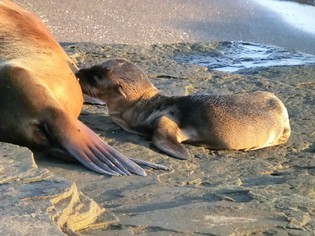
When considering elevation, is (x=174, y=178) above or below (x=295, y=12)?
above

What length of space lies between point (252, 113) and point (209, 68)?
2186 mm

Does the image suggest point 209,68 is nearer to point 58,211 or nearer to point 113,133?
Answer: point 113,133

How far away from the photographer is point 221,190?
386 centimetres

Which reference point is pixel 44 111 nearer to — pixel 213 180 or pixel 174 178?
pixel 174 178

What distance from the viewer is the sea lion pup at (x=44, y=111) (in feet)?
14.2

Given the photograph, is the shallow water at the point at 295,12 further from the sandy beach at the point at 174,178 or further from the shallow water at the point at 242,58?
the shallow water at the point at 242,58

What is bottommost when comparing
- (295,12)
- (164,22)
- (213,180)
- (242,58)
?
(164,22)

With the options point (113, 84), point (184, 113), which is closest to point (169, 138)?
point (184, 113)

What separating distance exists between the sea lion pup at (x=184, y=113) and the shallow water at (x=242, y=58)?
6.68 ft

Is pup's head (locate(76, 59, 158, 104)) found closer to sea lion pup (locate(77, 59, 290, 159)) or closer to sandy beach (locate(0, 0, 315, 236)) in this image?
sea lion pup (locate(77, 59, 290, 159))

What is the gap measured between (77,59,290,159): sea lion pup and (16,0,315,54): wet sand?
3395 mm

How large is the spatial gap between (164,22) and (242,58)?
2215 millimetres

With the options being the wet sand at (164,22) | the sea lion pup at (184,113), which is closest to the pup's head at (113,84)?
the sea lion pup at (184,113)

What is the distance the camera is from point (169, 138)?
5141mm
